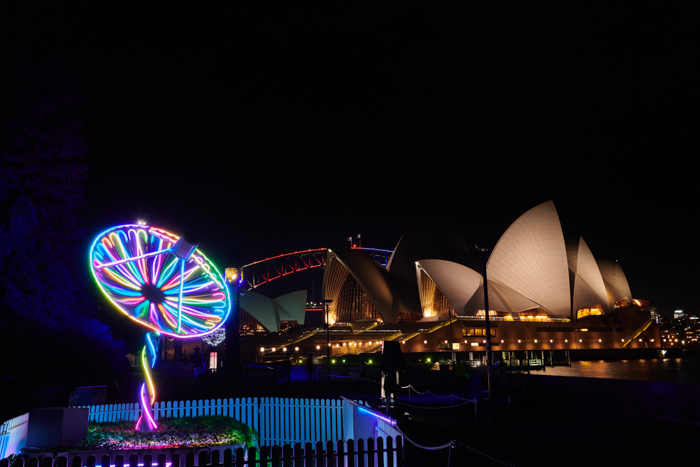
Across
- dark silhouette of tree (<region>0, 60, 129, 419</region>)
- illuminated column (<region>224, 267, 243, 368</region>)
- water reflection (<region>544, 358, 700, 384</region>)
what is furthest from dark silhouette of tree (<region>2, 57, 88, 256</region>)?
water reflection (<region>544, 358, 700, 384</region>)

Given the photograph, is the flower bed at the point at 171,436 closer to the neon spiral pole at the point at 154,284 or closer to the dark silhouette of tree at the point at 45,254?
the neon spiral pole at the point at 154,284

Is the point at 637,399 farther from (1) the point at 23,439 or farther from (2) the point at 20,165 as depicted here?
(2) the point at 20,165

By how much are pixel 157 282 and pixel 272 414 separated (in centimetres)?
480

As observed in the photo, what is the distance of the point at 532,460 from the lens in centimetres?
866

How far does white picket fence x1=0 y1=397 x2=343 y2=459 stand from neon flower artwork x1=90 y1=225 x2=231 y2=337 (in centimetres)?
291

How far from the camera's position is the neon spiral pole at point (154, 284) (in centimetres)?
893

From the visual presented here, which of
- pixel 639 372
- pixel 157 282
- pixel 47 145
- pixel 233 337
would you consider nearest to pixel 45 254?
pixel 47 145

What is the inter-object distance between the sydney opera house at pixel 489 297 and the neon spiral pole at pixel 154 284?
145 ft

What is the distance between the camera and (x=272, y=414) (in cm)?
1249

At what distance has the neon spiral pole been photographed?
893 cm

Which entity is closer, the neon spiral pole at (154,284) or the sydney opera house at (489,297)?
the neon spiral pole at (154,284)

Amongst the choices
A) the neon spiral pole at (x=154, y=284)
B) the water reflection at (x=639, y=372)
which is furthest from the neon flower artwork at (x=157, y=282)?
the water reflection at (x=639, y=372)

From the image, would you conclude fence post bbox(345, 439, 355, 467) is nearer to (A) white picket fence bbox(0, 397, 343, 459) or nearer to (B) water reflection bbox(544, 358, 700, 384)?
(A) white picket fence bbox(0, 397, 343, 459)

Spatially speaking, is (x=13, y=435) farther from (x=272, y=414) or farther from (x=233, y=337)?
(x=233, y=337)
